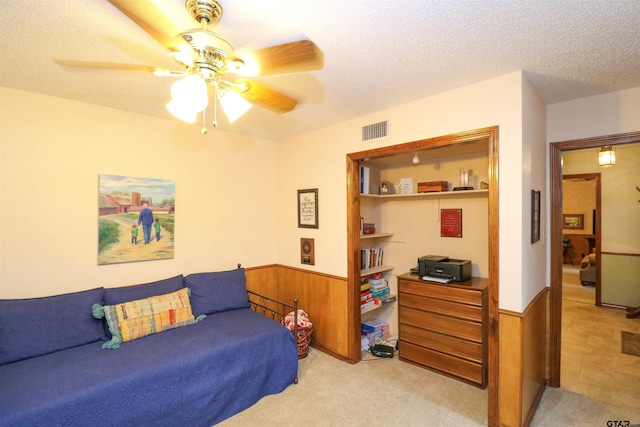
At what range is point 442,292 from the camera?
2.88 metres

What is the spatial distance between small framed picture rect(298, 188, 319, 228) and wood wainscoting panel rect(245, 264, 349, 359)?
0.56m

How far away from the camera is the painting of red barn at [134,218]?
2.68 metres

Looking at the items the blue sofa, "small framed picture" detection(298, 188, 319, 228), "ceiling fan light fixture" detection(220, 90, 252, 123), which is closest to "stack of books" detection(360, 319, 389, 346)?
the blue sofa

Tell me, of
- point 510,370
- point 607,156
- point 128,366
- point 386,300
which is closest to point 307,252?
point 386,300

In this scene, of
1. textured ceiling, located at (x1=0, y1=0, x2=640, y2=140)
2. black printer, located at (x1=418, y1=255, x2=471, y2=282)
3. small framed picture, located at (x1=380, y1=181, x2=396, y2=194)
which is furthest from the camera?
small framed picture, located at (x1=380, y1=181, x2=396, y2=194)

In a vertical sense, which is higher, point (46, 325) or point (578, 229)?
point (578, 229)

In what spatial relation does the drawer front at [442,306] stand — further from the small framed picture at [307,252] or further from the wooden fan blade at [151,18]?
the wooden fan blade at [151,18]

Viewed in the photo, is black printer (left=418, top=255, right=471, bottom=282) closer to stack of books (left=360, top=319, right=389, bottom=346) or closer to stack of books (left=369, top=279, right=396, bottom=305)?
stack of books (left=369, top=279, right=396, bottom=305)

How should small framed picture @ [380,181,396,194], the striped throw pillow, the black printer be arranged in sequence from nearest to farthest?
the striped throw pillow → the black printer → small framed picture @ [380,181,396,194]

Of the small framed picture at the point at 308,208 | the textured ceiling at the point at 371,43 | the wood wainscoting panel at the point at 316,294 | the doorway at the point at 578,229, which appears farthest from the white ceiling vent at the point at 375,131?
the doorway at the point at 578,229

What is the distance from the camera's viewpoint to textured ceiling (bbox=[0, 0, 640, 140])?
1404mm

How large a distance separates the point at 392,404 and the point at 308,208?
2.06 metres

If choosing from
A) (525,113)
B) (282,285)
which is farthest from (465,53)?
(282,285)

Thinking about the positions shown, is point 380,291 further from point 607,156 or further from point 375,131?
point 607,156
